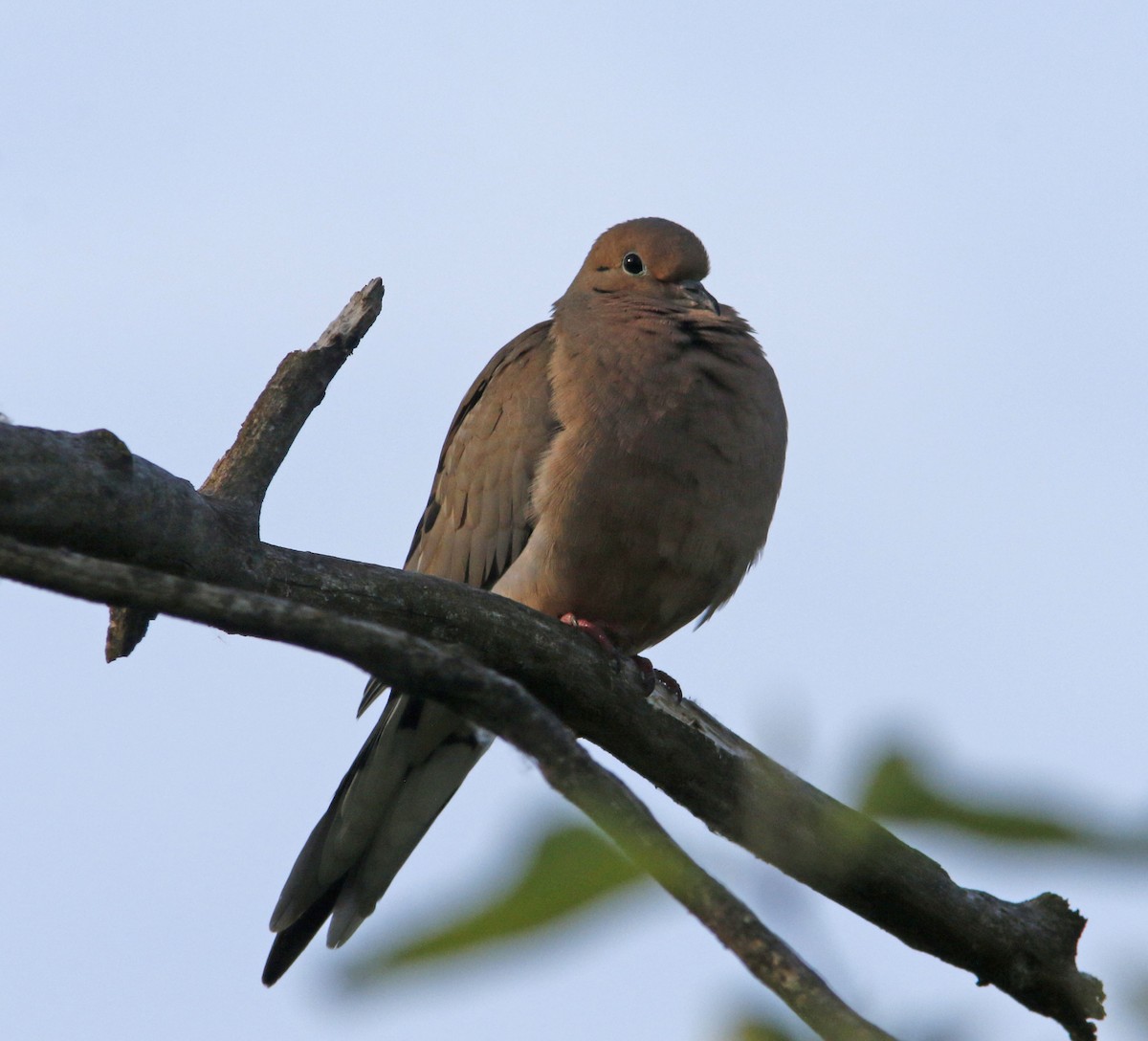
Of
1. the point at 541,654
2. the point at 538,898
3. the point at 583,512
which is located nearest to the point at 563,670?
the point at 541,654

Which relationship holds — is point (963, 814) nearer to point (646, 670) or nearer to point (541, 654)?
point (541, 654)

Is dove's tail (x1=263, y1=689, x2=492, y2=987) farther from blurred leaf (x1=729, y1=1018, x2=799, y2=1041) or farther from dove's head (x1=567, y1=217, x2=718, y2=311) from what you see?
blurred leaf (x1=729, y1=1018, x2=799, y2=1041)

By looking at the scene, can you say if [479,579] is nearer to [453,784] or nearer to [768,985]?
[453,784]

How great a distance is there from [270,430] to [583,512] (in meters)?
1.27

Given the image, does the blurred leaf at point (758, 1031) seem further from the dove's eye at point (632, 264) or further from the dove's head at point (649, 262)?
the dove's eye at point (632, 264)

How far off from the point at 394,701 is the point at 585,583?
2.44ft

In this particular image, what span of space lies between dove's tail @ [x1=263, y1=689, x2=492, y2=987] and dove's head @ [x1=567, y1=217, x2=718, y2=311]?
1843 millimetres

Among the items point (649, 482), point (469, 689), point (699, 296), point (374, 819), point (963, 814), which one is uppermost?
point (699, 296)

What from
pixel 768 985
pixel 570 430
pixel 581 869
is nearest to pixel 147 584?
pixel 768 985

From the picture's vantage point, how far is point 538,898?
713 millimetres

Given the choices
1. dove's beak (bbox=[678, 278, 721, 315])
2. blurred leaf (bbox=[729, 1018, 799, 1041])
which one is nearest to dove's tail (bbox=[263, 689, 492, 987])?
dove's beak (bbox=[678, 278, 721, 315])

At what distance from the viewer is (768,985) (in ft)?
4.68

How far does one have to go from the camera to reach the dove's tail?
4273 mm

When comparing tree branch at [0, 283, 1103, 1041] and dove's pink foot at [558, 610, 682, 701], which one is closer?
tree branch at [0, 283, 1103, 1041]
